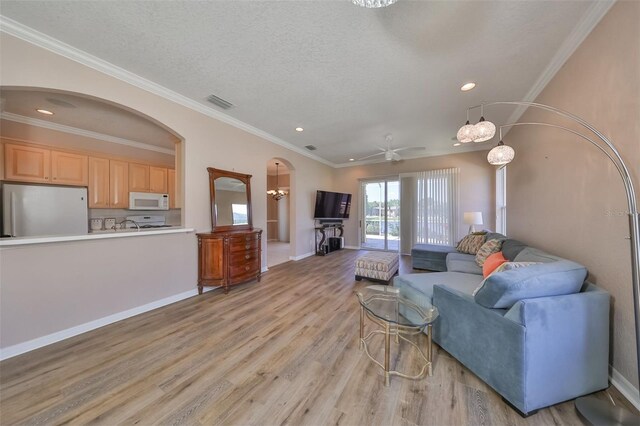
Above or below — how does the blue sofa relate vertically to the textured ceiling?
below

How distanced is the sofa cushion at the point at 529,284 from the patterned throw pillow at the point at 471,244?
2.57 meters

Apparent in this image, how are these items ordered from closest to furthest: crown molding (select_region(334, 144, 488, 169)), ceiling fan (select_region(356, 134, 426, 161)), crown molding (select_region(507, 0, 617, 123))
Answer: crown molding (select_region(507, 0, 617, 123))
ceiling fan (select_region(356, 134, 426, 161))
crown molding (select_region(334, 144, 488, 169))

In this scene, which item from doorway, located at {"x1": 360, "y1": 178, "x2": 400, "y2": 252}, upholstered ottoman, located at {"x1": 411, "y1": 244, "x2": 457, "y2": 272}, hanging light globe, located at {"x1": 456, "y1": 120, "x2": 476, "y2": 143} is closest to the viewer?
hanging light globe, located at {"x1": 456, "y1": 120, "x2": 476, "y2": 143}

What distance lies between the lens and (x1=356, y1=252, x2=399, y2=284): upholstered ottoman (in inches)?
142

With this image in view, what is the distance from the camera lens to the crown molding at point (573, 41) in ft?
5.36

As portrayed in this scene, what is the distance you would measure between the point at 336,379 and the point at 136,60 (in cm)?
373

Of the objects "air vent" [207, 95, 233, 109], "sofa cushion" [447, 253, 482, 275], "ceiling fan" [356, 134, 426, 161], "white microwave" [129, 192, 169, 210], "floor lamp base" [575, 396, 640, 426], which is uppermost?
"air vent" [207, 95, 233, 109]

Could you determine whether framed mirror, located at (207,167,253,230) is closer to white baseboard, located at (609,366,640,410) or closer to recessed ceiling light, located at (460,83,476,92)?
recessed ceiling light, located at (460,83,476,92)

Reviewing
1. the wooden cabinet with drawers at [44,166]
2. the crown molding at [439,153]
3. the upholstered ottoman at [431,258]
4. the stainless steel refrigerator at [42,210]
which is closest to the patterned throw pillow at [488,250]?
the upholstered ottoman at [431,258]

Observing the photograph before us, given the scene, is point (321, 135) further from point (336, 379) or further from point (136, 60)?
point (336, 379)

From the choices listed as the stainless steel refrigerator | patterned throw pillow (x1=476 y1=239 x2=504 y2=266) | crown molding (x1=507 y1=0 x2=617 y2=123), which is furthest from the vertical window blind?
the stainless steel refrigerator

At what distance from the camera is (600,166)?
67.6 inches

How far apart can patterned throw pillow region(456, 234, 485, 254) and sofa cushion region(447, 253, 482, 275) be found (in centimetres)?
14

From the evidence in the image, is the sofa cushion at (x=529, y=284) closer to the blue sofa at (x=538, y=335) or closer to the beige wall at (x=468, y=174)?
the blue sofa at (x=538, y=335)
